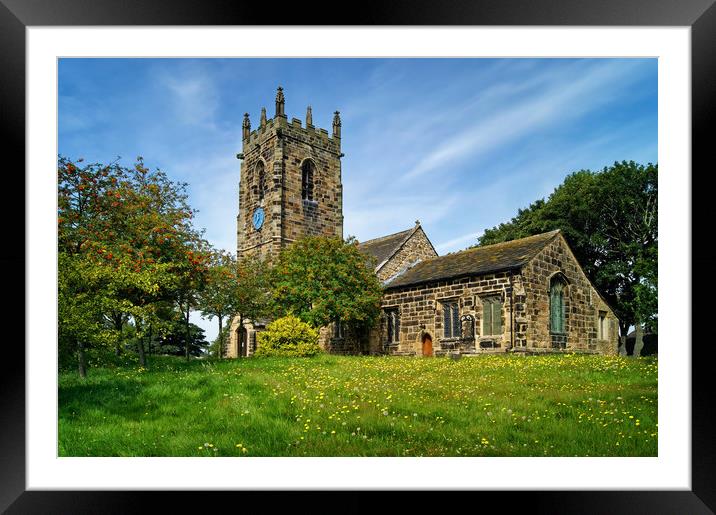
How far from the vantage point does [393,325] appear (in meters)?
22.8

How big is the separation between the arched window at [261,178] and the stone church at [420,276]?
6cm

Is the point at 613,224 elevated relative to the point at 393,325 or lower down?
elevated

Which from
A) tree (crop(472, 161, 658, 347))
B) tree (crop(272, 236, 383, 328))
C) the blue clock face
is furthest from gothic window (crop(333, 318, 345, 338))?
tree (crop(472, 161, 658, 347))

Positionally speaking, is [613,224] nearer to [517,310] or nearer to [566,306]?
[566,306]

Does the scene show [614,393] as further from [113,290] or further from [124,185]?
[124,185]

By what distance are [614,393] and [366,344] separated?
15.7 metres

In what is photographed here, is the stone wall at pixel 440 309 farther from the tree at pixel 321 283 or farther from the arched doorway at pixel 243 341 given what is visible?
the arched doorway at pixel 243 341

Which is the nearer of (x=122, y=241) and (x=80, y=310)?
(x=80, y=310)

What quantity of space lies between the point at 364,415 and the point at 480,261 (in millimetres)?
12945

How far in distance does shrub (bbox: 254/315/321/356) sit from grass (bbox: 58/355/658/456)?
6175mm

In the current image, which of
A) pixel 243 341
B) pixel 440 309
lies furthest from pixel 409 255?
pixel 243 341
